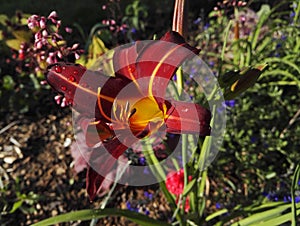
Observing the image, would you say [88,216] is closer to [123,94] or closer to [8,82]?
[123,94]

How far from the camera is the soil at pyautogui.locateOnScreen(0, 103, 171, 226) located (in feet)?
5.81

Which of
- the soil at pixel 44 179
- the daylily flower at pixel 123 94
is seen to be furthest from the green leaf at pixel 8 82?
the daylily flower at pixel 123 94

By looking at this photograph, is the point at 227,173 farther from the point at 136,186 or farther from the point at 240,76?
the point at 240,76

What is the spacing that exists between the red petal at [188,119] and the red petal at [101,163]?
0.36ft

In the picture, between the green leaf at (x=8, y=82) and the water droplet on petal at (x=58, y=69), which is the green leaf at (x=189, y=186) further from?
the green leaf at (x=8, y=82)

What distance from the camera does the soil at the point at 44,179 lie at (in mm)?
1771

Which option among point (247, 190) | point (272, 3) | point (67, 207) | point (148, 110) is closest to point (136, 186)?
point (67, 207)

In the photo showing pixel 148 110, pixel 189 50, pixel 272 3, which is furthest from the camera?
pixel 272 3

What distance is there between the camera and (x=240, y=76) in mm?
1027

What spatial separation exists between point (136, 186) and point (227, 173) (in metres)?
0.39

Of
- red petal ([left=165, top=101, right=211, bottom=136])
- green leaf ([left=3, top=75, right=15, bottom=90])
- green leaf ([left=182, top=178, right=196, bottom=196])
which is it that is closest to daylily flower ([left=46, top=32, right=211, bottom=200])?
red petal ([left=165, top=101, right=211, bottom=136])

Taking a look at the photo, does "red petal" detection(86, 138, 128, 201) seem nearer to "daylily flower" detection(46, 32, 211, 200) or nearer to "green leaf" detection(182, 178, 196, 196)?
"daylily flower" detection(46, 32, 211, 200)

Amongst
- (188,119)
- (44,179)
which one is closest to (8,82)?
(44,179)

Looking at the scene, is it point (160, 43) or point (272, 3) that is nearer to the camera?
point (160, 43)
